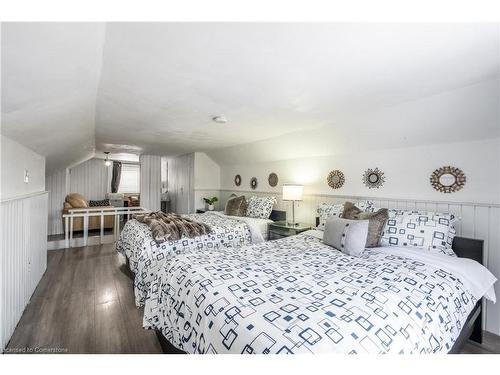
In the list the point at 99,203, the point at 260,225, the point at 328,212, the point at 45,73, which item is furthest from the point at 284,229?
the point at 99,203

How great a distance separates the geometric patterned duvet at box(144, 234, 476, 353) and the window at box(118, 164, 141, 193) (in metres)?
7.16

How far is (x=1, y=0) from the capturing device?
745 millimetres

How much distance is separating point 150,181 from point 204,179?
193 centimetres

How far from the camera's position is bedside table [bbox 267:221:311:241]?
11.5 ft

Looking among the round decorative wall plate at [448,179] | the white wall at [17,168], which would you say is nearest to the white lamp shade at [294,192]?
the round decorative wall plate at [448,179]

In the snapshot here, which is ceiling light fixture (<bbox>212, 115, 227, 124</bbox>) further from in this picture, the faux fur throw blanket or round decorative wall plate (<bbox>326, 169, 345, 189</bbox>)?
round decorative wall plate (<bbox>326, 169, 345, 189</bbox>)

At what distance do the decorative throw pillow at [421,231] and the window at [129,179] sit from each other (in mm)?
7722

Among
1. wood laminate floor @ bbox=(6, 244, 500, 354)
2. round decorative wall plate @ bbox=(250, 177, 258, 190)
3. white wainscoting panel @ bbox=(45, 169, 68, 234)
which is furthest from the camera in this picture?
white wainscoting panel @ bbox=(45, 169, 68, 234)

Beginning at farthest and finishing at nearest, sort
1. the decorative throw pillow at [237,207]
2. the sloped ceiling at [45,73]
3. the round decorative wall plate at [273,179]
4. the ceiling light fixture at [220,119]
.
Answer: the round decorative wall plate at [273,179] → the decorative throw pillow at [237,207] → the ceiling light fixture at [220,119] → the sloped ceiling at [45,73]

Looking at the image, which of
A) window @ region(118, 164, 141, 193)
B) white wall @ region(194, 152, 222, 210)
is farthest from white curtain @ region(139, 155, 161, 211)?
white wall @ region(194, 152, 222, 210)

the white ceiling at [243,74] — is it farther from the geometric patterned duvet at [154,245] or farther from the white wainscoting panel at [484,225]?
the geometric patterned duvet at [154,245]

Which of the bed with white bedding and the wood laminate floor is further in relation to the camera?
the bed with white bedding

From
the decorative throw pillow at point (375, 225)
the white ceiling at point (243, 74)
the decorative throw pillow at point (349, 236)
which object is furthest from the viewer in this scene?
the decorative throw pillow at point (375, 225)

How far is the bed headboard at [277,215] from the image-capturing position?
4219mm
